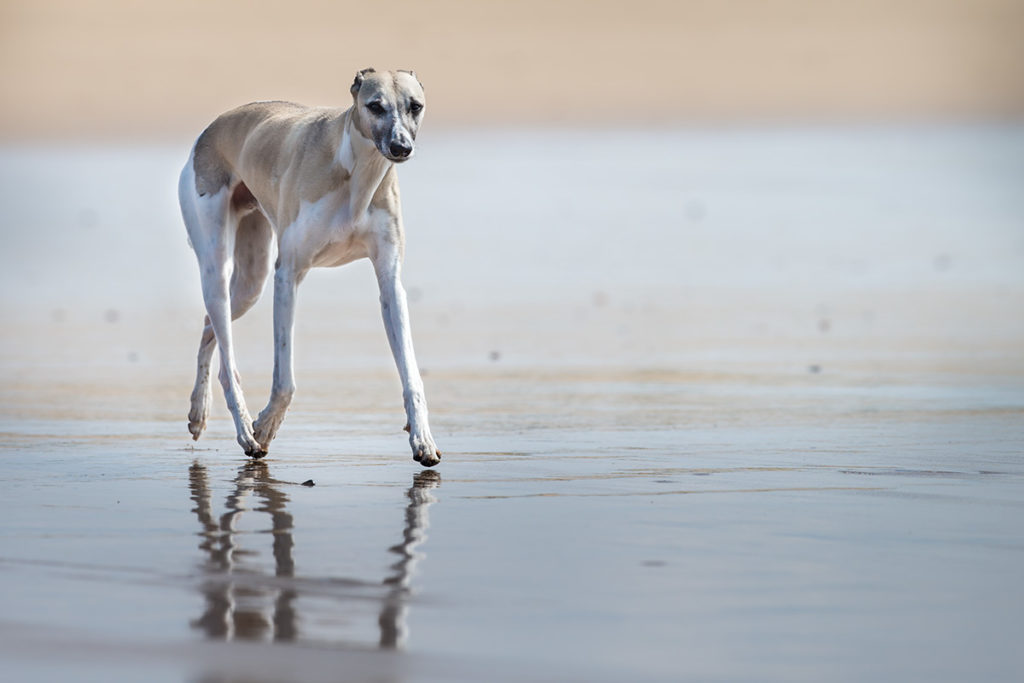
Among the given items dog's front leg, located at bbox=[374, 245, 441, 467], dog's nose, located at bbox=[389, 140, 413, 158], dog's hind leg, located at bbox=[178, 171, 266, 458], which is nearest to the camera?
dog's nose, located at bbox=[389, 140, 413, 158]

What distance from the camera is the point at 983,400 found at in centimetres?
852

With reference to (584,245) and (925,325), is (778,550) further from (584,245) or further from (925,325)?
(584,245)

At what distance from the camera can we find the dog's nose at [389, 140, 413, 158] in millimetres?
6176

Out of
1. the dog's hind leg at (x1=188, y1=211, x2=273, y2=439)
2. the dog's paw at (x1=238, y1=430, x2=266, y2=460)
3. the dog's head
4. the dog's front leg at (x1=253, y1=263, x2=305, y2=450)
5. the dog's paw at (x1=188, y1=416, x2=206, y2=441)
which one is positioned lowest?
the dog's paw at (x1=238, y1=430, x2=266, y2=460)

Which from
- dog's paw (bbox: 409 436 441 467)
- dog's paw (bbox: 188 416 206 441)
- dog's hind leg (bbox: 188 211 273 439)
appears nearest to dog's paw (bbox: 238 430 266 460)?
dog's paw (bbox: 188 416 206 441)

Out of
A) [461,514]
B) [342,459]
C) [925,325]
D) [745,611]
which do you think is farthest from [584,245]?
[745,611]

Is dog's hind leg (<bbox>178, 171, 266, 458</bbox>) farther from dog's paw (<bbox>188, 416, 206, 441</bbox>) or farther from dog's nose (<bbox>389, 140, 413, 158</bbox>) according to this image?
dog's nose (<bbox>389, 140, 413, 158</bbox>)

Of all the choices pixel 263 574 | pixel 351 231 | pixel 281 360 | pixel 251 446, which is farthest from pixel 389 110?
pixel 263 574

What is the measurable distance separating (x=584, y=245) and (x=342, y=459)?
1308 centimetres

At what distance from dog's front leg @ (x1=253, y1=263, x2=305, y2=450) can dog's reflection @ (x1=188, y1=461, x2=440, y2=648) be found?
34.3 inches

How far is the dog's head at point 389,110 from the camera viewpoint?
6227 mm

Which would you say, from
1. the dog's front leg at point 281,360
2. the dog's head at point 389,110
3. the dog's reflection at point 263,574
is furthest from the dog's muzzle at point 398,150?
the dog's reflection at point 263,574

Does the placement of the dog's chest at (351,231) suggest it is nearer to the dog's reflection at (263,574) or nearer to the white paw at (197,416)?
the white paw at (197,416)

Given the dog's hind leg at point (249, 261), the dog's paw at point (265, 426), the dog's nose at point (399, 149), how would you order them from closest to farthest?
the dog's nose at point (399, 149)
the dog's paw at point (265, 426)
the dog's hind leg at point (249, 261)
